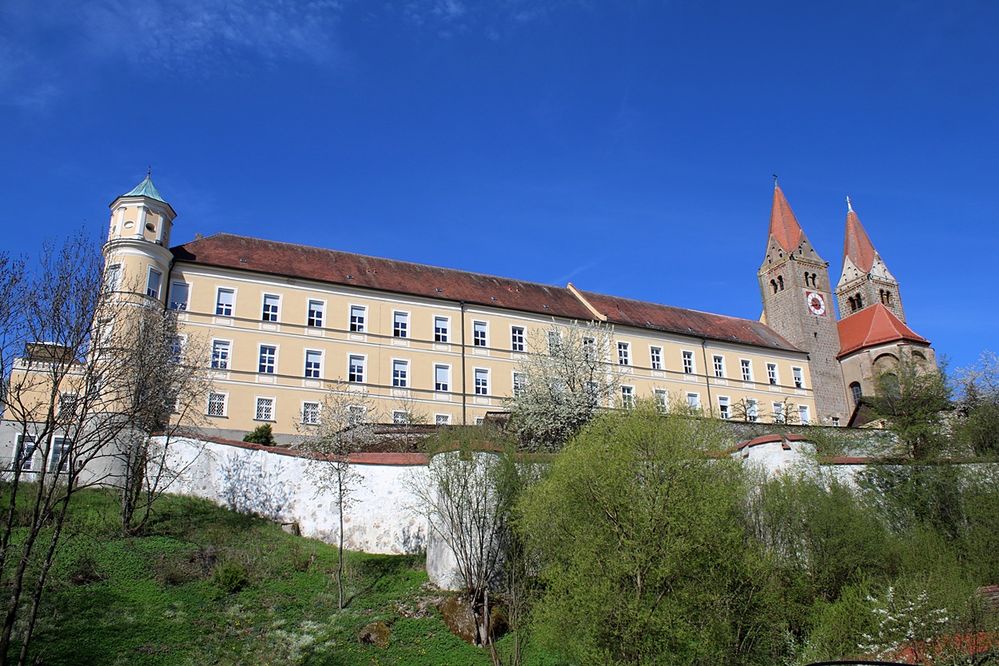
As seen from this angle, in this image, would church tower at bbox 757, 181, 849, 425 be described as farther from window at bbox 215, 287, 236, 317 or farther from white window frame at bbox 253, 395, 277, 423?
window at bbox 215, 287, 236, 317

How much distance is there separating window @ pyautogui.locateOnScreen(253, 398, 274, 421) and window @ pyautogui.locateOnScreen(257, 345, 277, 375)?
1552mm

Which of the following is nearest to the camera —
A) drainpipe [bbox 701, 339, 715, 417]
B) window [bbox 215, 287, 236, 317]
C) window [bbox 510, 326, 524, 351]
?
window [bbox 215, 287, 236, 317]

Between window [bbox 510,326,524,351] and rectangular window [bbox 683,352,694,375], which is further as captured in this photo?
rectangular window [bbox 683,352,694,375]

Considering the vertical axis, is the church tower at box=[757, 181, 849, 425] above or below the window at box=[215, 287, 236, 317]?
above

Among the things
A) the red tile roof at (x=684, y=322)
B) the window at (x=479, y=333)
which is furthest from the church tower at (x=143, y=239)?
the red tile roof at (x=684, y=322)

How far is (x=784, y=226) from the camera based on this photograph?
70.4 metres

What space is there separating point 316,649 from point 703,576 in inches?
404

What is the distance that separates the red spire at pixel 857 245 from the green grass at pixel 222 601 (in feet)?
214

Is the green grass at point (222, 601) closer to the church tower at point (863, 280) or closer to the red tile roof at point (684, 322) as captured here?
the red tile roof at point (684, 322)

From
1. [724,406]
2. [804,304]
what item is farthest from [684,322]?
[804,304]

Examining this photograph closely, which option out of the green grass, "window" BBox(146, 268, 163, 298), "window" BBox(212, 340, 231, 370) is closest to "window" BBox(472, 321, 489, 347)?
"window" BBox(212, 340, 231, 370)

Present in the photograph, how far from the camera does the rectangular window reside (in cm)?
5503

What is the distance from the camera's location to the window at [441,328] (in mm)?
48031

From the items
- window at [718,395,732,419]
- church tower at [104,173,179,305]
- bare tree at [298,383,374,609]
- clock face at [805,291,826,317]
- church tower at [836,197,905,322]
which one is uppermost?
church tower at [836,197,905,322]
